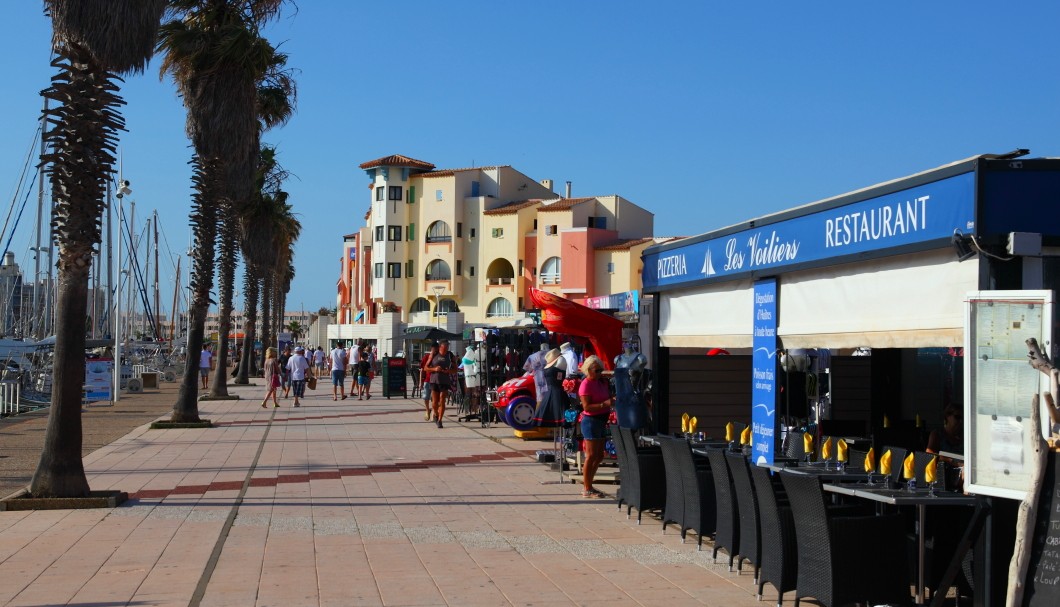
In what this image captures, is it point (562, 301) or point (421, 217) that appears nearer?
point (562, 301)

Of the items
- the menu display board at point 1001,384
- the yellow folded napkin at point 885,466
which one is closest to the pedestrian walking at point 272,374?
the yellow folded napkin at point 885,466

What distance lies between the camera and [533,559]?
30.3ft

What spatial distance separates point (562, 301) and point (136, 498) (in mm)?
6078

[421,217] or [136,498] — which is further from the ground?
[421,217]

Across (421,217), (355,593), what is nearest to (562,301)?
(355,593)

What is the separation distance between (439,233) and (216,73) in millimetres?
58751

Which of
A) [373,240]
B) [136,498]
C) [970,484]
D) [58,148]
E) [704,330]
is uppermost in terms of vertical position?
[373,240]

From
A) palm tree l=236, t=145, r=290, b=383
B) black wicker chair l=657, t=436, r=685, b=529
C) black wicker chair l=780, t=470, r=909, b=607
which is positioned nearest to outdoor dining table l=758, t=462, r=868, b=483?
black wicker chair l=780, t=470, r=909, b=607

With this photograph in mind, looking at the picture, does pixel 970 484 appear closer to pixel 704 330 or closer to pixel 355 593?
pixel 355 593

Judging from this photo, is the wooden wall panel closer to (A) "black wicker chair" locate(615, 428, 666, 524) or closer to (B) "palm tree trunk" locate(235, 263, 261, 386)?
(A) "black wicker chair" locate(615, 428, 666, 524)

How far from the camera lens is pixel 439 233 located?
8231 centimetres

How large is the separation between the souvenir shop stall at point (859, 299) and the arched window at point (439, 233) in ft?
219

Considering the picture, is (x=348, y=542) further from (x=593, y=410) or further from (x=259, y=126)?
(x=259, y=126)

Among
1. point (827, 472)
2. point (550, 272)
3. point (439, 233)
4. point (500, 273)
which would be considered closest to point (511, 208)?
point (500, 273)
